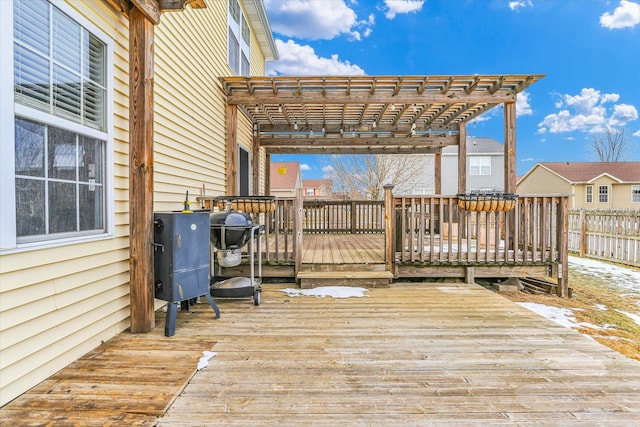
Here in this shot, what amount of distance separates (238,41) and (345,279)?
5.79m

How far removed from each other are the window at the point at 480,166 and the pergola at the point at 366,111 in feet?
44.5

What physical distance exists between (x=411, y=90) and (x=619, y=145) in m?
36.3

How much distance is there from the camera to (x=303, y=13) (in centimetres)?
2611

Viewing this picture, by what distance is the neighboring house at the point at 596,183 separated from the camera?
19.5m

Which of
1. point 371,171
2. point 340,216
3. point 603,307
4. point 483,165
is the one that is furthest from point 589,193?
point 603,307

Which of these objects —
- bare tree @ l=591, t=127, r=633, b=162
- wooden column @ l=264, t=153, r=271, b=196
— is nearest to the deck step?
wooden column @ l=264, t=153, r=271, b=196

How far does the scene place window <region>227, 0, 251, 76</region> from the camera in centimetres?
671

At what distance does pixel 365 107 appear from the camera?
675 centimetres

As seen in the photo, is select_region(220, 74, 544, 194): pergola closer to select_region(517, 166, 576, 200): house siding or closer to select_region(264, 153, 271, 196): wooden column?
select_region(264, 153, 271, 196): wooden column

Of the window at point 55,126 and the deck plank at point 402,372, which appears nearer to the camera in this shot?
the deck plank at point 402,372

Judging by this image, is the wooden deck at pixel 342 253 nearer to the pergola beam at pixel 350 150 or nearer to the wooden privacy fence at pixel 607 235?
the pergola beam at pixel 350 150

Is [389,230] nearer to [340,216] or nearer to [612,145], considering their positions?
[340,216]

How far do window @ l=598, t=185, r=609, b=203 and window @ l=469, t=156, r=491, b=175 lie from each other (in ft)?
20.8

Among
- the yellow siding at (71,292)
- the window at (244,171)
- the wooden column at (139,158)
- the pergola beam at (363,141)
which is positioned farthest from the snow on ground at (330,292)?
the pergola beam at (363,141)
